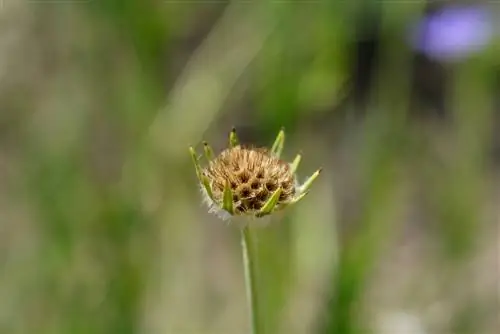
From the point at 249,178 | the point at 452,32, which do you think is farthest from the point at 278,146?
the point at 452,32

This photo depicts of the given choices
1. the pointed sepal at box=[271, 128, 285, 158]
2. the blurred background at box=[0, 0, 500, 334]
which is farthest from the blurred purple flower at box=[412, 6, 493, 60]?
the pointed sepal at box=[271, 128, 285, 158]

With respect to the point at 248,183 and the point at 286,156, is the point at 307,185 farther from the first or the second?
the point at 286,156

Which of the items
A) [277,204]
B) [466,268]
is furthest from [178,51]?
[277,204]

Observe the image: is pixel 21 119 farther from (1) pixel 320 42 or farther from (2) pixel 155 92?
(1) pixel 320 42

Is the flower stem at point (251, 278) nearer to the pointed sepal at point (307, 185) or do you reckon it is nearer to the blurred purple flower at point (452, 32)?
the pointed sepal at point (307, 185)

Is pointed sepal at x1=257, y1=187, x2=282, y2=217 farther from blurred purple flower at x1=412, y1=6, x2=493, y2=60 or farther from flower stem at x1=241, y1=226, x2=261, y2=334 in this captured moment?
blurred purple flower at x1=412, y1=6, x2=493, y2=60

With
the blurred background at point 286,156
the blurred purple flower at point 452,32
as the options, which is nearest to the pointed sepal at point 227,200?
the blurred background at point 286,156
